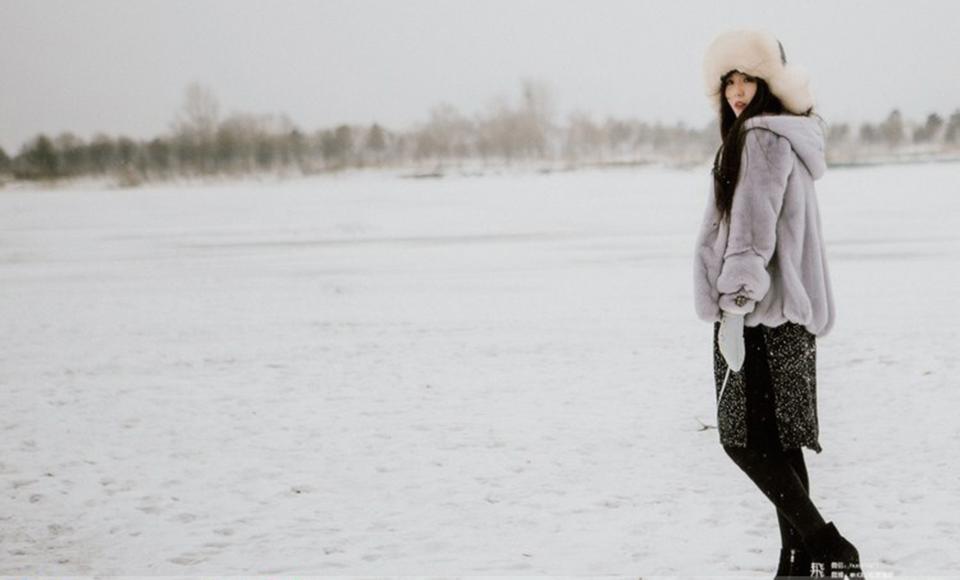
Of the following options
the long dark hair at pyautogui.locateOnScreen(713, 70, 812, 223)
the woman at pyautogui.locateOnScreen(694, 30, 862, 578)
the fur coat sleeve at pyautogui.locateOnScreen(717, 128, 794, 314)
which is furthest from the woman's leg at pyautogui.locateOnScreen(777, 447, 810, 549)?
the long dark hair at pyautogui.locateOnScreen(713, 70, 812, 223)

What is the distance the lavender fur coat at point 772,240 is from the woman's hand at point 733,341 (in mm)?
39

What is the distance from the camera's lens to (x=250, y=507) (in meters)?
4.46

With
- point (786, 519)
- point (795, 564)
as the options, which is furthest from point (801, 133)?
point (795, 564)

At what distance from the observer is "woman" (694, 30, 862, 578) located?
2758 millimetres

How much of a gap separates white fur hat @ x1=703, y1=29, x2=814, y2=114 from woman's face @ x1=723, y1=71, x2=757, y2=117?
3 centimetres

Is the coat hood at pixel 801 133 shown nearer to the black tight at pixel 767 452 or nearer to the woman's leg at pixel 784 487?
the black tight at pixel 767 452

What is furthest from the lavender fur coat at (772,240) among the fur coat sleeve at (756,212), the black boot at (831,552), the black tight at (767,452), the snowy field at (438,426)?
the snowy field at (438,426)

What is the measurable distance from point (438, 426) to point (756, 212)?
11.5 ft

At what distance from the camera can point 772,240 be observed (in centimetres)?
276

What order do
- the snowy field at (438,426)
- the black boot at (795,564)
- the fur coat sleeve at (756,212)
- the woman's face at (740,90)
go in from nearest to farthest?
the fur coat sleeve at (756,212)
the woman's face at (740,90)
the black boot at (795,564)
the snowy field at (438,426)

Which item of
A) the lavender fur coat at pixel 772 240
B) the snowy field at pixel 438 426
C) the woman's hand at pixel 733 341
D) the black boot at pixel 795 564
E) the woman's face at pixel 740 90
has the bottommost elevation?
the snowy field at pixel 438 426

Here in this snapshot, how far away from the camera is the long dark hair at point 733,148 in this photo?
109 inches

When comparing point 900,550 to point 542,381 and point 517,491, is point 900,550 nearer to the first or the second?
point 517,491

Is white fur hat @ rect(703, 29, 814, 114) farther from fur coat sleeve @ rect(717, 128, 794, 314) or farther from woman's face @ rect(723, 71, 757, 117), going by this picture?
fur coat sleeve @ rect(717, 128, 794, 314)
